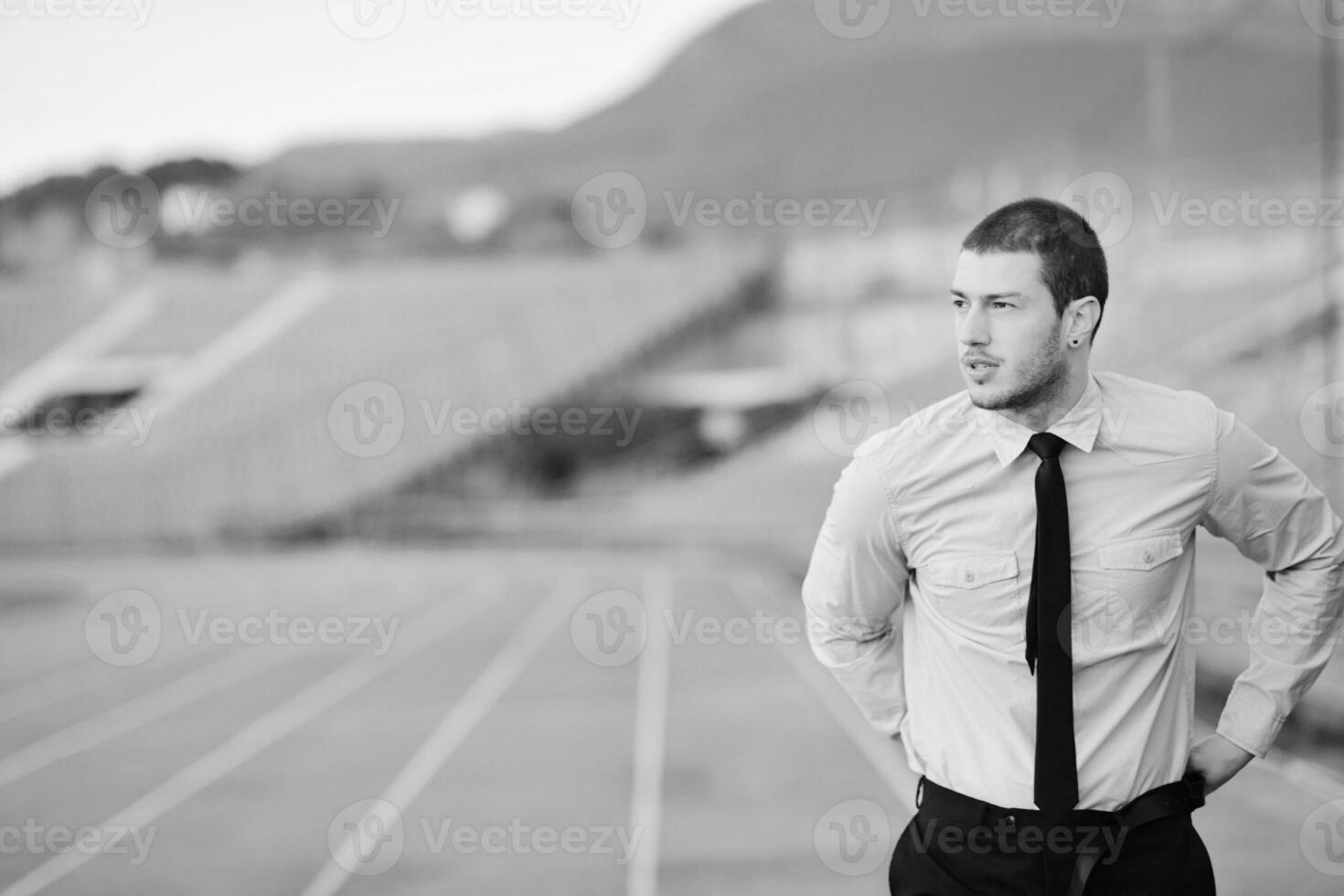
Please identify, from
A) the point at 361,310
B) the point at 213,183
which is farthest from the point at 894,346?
the point at 213,183

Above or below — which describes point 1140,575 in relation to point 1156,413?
below

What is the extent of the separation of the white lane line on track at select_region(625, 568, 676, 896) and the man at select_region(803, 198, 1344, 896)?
3281 mm

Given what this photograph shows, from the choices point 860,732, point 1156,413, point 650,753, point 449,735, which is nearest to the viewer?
point 1156,413

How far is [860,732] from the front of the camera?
7.73 metres

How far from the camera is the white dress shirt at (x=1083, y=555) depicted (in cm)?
193

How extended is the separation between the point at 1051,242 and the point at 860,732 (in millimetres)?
6143

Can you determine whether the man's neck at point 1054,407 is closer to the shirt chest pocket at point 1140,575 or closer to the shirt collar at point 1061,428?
the shirt collar at point 1061,428

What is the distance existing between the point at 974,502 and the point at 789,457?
2357cm

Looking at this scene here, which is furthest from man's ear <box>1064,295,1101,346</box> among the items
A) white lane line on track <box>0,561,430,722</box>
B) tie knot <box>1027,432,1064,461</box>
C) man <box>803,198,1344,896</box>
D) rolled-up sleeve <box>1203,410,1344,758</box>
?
white lane line on track <box>0,561,430,722</box>

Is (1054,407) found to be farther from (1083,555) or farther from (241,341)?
(241,341)

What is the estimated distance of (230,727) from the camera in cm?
827

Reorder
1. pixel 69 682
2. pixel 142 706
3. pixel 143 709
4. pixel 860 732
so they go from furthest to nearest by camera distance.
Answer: pixel 69 682, pixel 142 706, pixel 143 709, pixel 860 732

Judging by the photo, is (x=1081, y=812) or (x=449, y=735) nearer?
(x=1081, y=812)

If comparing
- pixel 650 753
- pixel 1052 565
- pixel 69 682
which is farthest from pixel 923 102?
pixel 1052 565
